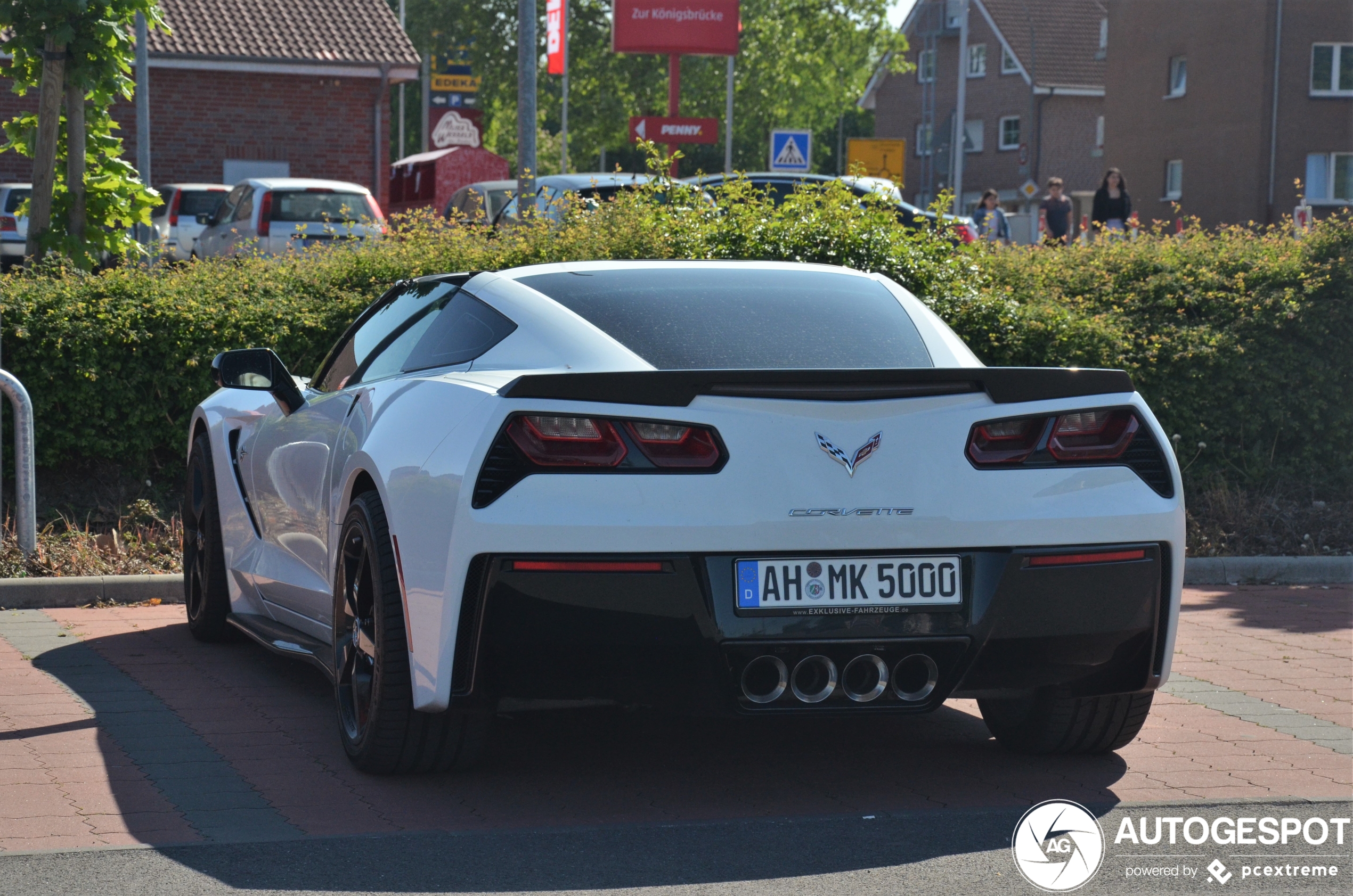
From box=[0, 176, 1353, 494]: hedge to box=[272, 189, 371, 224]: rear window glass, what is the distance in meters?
12.5

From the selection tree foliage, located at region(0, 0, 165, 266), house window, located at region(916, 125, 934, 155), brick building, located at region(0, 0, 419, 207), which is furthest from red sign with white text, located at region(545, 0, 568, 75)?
house window, located at region(916, 125, 934, 155)

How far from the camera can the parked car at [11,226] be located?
27.0 metres

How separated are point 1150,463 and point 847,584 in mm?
946

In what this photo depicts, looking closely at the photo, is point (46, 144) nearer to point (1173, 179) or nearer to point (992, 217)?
point (992, 217)

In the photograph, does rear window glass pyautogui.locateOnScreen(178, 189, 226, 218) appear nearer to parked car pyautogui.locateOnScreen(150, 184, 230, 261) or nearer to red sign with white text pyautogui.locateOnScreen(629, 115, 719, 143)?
parked car pyautogui.locateOnScreen(150, 184, 230, 261)

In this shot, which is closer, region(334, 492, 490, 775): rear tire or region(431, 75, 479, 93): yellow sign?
region(334, 492, 490, 775): rear tire

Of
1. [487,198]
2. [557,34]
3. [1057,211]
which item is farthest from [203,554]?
[557,34]

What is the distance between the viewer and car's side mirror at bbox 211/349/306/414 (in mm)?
5945

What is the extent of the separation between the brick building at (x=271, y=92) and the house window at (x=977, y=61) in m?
36.0

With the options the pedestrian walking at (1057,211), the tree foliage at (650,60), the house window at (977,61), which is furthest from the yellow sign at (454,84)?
the pedestrian walking at (1057,211)

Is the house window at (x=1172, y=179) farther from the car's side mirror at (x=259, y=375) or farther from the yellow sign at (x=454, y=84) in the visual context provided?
A: the car's side mirror at (x=259, y=375)

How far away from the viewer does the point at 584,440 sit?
4.25 meters

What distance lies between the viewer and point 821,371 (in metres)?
4.32

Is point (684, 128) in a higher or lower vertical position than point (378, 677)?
higher
